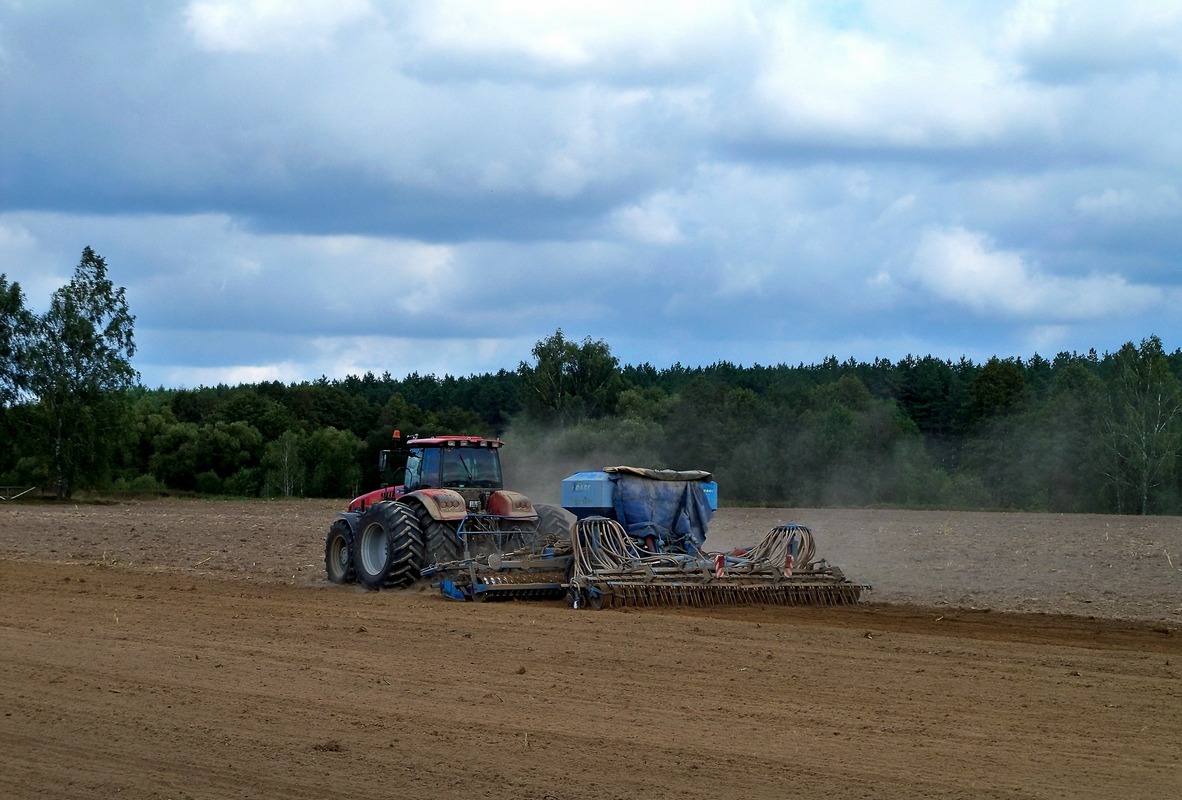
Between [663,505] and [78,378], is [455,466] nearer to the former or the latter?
[663,505]

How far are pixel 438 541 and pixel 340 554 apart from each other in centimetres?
262

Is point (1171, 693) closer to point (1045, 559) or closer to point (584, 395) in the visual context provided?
point (1045, 559)

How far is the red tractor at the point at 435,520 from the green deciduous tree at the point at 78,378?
4044cm

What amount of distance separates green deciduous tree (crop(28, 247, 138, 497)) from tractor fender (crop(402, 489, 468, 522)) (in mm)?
42298

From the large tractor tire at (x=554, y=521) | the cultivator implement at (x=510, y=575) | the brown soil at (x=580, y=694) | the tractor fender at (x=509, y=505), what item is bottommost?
the brown soil at (x=580, y=694)

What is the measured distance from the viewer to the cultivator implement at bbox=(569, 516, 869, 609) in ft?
51.0

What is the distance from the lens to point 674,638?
41.7 feet

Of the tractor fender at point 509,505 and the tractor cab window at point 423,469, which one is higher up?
the tractor cab window at point 423,469

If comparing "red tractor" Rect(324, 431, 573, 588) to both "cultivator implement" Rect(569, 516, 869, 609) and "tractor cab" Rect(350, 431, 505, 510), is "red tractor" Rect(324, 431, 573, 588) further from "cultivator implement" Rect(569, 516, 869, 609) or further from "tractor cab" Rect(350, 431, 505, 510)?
"cultivator implement" Rect(569, 516, 869, 609)

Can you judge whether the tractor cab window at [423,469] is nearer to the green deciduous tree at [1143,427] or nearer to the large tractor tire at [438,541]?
the large tractor tire at [438,541]

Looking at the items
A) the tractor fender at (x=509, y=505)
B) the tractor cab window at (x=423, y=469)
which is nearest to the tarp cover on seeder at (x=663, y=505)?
the tractor fender at (x=509, y=505)

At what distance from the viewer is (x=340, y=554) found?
63.6ft

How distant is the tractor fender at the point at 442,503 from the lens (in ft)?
57.5

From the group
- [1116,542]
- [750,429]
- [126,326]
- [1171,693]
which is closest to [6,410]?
[126,326]
